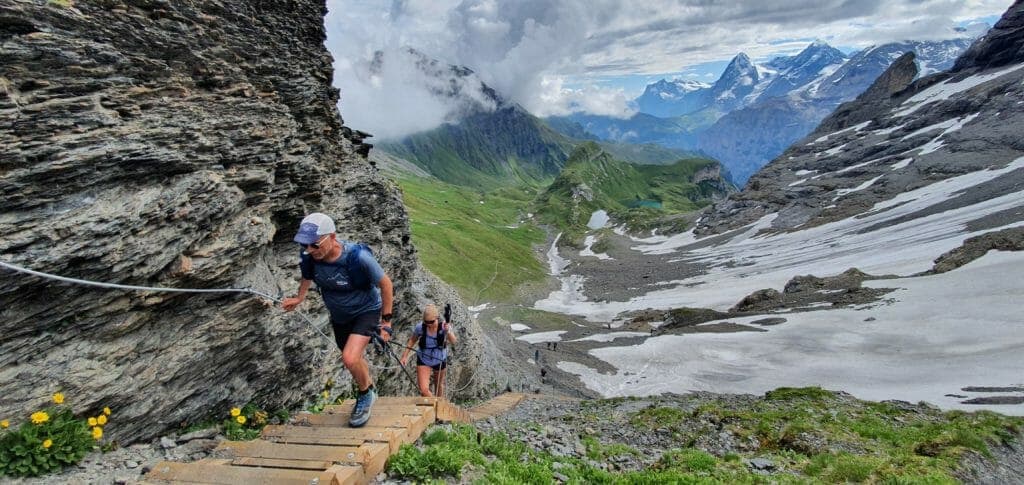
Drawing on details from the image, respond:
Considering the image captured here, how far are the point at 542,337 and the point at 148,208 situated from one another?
3222 inches

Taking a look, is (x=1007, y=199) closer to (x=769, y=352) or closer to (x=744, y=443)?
(x=769, y=352)

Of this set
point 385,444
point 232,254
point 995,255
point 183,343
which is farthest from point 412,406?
point 995,255

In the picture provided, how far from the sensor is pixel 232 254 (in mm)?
14422

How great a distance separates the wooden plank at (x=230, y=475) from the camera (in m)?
8.02

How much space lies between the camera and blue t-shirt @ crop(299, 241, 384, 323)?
1056cm

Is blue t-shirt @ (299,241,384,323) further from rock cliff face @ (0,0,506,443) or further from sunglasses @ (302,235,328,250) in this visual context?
rock cliff face @ (0,0,506,443)

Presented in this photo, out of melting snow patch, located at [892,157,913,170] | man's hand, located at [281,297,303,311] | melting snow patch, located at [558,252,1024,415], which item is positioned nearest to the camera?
man's hand, located at [281,297,303,311]

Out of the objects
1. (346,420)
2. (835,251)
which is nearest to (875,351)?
(346,420)

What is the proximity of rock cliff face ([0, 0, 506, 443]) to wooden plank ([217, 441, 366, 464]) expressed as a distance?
3.09 m

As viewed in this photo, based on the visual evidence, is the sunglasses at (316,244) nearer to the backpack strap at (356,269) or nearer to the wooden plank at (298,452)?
the backpack strap at (356,269)

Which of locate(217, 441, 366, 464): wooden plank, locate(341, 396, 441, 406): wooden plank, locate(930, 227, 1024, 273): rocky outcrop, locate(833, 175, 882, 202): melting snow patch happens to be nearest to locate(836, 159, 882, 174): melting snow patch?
locate(833, 175, 882, 202): melting snow patch

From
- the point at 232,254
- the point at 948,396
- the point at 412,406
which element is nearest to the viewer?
the point at 412,406

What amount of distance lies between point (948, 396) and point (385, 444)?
1999 inches

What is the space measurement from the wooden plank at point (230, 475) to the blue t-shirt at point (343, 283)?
3474mm
